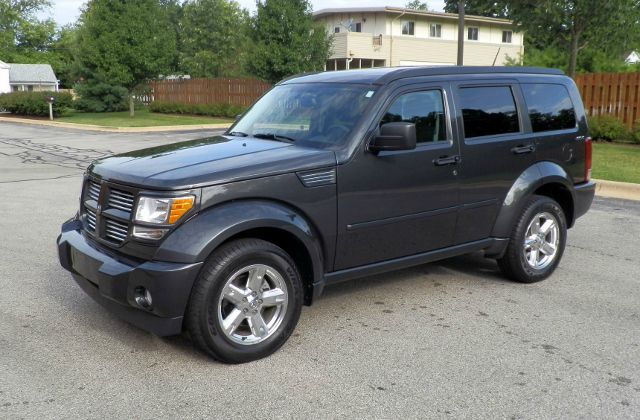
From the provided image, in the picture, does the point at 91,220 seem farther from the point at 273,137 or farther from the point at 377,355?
the point at 377,355

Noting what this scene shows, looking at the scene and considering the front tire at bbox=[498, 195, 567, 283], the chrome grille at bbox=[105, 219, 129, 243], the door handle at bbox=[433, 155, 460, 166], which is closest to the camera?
the chrome grille at bbox=[105, 219, 129, 243]

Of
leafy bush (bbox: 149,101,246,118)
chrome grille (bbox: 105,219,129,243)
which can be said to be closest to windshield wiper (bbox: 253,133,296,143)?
chrome grille (bbox: 105,219,129,243)

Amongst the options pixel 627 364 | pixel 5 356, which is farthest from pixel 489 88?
pixel 5 356

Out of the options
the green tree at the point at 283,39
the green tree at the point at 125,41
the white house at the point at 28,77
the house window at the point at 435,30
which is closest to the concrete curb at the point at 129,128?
the green tree at the point at 283,39

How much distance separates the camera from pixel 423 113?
15.8 feet

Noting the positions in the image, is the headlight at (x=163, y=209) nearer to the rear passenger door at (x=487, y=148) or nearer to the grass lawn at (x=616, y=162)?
the rear passenger door at (x=487, y=148)

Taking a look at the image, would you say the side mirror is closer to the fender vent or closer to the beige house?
the fender vent

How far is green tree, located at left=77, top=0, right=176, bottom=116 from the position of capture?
29.9 m

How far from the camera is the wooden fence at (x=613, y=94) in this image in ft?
54.9

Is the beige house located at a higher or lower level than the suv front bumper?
higher

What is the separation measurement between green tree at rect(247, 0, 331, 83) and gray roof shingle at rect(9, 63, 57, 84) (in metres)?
54.9

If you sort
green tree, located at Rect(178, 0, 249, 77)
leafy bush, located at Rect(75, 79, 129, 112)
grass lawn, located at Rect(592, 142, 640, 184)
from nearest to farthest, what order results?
grass lawn, located at Rect(592, 142, 640, 184), leafy bush, located at Rect(75, 79, 129, 112), green tree, located at Rect(178, 0, 249, 77)

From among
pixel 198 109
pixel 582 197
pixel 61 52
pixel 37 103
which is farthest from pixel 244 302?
pixel 61 52

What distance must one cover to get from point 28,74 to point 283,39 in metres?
57.2
